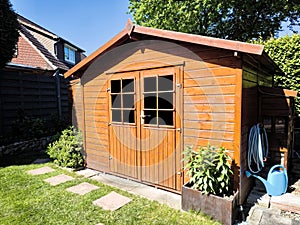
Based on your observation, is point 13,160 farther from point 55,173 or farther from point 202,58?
point 202,58

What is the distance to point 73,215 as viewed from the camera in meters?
2.82

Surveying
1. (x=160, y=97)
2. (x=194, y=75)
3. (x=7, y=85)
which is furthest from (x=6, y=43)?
(x=194, y=75)

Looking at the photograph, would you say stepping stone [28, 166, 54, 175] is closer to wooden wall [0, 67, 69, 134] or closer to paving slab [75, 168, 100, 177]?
paving slab [75, 168, 100, 177]

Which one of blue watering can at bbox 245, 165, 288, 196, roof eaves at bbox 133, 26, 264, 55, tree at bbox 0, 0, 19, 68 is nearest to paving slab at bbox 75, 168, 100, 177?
roof eaves at bbox 133, 26, 264, 55

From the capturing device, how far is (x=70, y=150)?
490 cm

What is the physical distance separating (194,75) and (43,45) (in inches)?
486

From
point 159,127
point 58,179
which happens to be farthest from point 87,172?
point 159,127

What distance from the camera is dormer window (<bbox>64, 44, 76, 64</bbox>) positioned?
46.8ft

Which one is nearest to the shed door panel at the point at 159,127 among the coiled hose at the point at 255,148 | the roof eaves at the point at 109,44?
the roof eaves at the point at 109,44

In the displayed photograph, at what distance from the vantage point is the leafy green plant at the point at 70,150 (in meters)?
4.89

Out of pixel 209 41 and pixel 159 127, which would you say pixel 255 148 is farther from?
pixel 209 41

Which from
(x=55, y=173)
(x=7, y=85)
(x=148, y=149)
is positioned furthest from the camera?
(x=7, y=85)

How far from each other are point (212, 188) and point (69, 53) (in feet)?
49.8

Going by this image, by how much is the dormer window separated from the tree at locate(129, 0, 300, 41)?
5679 millimetres
